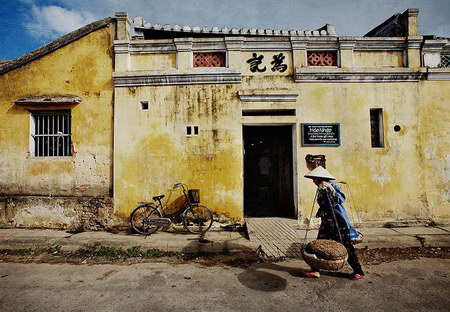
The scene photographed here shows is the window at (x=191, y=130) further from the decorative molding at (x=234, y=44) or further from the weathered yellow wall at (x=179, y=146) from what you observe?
the decorative molding at (x=234, y=44)

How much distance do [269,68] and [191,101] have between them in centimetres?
252

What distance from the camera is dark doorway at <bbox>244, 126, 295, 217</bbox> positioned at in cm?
827

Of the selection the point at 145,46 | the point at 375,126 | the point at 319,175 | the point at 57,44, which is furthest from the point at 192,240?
the point at 57,44

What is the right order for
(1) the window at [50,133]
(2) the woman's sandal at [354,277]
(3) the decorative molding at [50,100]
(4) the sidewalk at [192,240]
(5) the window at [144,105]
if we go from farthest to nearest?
(1) the window at [50,133]
(5) the window at [144,105]
(3) the decorative molding at [50,100]
(4) the sidewalk at [192,240]
(2) the woman's sandal at [354,277]

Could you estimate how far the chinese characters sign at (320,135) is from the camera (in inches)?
290

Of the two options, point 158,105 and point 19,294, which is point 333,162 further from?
point 19,294

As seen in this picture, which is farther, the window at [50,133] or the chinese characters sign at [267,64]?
the window at [50,133]

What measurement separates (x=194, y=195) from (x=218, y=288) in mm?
2968

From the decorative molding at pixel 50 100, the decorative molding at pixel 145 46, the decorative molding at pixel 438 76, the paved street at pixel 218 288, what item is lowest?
the paved street at pixel 218 288

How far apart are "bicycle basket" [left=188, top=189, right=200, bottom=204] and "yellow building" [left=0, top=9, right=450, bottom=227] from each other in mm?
399

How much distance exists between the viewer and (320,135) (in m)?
7.38

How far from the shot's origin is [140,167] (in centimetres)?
750

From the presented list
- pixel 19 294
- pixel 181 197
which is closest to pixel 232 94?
pixel 181 197

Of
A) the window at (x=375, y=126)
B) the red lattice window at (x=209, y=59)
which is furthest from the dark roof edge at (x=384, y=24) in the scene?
the red lattice window at (x=209, y=59)
